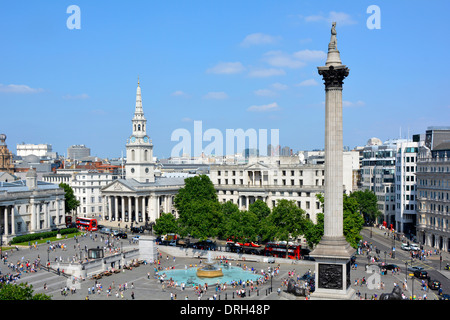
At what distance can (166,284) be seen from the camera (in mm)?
66375

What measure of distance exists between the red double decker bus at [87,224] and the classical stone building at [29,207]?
3658 mm

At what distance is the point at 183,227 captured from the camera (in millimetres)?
91688

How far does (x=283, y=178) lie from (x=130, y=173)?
43.5m

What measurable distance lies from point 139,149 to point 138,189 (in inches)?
415

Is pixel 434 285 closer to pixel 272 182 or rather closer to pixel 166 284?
pixel 166 284

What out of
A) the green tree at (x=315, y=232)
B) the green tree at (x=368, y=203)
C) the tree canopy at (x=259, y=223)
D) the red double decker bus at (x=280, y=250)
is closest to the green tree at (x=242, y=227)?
the tree canopy at (x=259, y=223)

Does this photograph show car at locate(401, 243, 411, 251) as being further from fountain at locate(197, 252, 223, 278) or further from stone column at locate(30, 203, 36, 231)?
stone column at locate(30, 203, 36, 231)

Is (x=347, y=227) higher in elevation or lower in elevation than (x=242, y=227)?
higher

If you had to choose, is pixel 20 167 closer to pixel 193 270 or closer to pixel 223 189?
pixel 223 189

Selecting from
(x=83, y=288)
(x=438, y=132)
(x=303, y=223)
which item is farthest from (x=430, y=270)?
(x=83, y=288)

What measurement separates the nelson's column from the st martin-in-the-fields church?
8558 centimetres

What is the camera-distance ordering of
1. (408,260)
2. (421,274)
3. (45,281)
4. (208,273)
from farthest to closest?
1. (408,260)
2. (208,273)
3. (421,274)
4. (45,281)

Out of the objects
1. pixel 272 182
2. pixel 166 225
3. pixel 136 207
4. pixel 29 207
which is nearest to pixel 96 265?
pixel 166 225

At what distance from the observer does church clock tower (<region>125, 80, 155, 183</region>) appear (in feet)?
427
